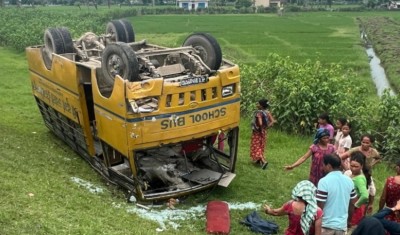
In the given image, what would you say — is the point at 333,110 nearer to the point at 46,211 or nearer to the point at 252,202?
the point at 252,202

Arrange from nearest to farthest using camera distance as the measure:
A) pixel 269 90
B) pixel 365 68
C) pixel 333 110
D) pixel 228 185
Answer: pixel 228 185
pixel 333 110
pixel 269 90
pixel 365 68

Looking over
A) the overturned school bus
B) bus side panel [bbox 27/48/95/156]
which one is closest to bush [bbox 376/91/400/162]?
the overturned school bus

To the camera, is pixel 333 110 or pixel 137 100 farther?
pixel 333 110

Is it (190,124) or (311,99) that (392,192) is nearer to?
(190,124)

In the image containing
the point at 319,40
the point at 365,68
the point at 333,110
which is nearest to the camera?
the point at 333,110

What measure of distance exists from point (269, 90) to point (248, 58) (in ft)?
44.7

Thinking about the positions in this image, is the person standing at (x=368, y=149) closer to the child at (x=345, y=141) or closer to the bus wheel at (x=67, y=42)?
the child at (x=345, y=141)

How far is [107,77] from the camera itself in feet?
23.7

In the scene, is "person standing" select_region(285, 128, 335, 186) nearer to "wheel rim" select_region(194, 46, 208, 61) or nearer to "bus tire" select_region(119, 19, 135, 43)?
"wheel rim" select_region(194, 46, 208, 61)

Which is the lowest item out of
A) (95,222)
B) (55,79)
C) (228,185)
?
(228,185)

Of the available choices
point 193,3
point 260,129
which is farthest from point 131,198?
point 193,3

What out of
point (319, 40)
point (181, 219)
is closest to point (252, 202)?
point (181, 219)

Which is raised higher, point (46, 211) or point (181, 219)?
point (46, 211)

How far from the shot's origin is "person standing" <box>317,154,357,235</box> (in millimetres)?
4750
